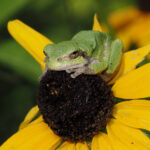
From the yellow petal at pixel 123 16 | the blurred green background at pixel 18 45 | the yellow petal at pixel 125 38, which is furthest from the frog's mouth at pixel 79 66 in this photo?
the yellow petal at pixel 123 16

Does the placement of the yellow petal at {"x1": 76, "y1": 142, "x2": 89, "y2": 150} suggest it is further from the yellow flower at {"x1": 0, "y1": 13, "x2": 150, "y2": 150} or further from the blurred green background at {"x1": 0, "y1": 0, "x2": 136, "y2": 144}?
the blurred green background at {"x1": 0, "y1": 0, "x2": 136, "y2": 144}

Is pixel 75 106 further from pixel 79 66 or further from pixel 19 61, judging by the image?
pixel 19 61

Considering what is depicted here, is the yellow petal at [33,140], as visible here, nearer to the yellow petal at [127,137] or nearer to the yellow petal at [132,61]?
the yellow petal at [127,137]

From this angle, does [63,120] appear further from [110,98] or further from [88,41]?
[88,41]

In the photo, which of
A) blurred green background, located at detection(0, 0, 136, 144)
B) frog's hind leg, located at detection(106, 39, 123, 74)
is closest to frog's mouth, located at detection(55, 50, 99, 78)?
frog's hind leg, located at detection(106, 39, 123, 74)

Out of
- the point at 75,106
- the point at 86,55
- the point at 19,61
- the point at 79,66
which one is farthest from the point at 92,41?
the point at 19,61

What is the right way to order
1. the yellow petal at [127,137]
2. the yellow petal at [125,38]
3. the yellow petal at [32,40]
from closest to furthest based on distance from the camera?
the yellow petal at [127,137] → the yellow petal at [32,40] → the yellow petal at [125,38]

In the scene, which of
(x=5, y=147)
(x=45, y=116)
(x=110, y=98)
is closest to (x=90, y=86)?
(x=110, y=98)
